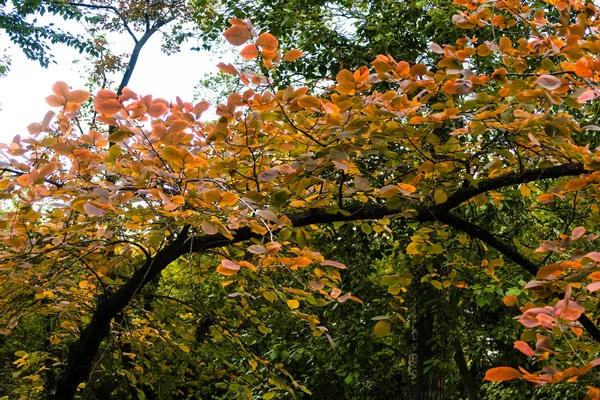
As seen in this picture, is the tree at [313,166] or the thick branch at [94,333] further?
the thick branch at [94,333]

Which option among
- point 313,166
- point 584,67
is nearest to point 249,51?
point 313,166

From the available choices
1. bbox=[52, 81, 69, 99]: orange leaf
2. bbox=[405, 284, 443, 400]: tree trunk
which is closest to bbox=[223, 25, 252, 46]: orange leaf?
bbox=[52, 81, 69, 99]: orange leaf

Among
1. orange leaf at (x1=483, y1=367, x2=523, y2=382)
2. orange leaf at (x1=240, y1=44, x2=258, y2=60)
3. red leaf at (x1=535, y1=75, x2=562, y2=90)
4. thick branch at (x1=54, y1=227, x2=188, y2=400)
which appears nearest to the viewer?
orange leaf at (x1=483, y1=367, x2=523, y2=382)

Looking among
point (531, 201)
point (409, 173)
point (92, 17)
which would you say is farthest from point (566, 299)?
point (92, 17)

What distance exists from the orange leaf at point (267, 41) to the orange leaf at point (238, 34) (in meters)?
0.03

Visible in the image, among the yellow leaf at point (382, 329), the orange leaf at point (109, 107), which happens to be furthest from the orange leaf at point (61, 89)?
the yellow leaf at point (382, 329)

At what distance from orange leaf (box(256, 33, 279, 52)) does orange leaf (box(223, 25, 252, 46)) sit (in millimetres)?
35

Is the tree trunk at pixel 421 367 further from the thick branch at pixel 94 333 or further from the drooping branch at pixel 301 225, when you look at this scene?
the thick branch at pixel 94 333

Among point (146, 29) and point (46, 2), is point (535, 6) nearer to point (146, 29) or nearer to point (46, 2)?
point (146, 29)

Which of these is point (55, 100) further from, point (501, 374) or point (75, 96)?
point (501, 374)

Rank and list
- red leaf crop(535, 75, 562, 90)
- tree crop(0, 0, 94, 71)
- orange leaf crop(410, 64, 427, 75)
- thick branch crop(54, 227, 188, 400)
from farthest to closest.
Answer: tree crop(0, 0, 94, 71) < thick branch crop(54, 227, 188, 400) < orange leaf crop(410, 64, 427, 75) < red leaf crop(535, 75, 562, 90)

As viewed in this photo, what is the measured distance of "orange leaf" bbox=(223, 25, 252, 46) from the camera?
1609mm

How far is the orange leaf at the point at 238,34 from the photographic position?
161 cm

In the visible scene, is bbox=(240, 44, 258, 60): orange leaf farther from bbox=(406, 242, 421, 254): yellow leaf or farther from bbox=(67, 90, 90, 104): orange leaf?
bbox=(406, 242, 421, 254): yellow leaf
